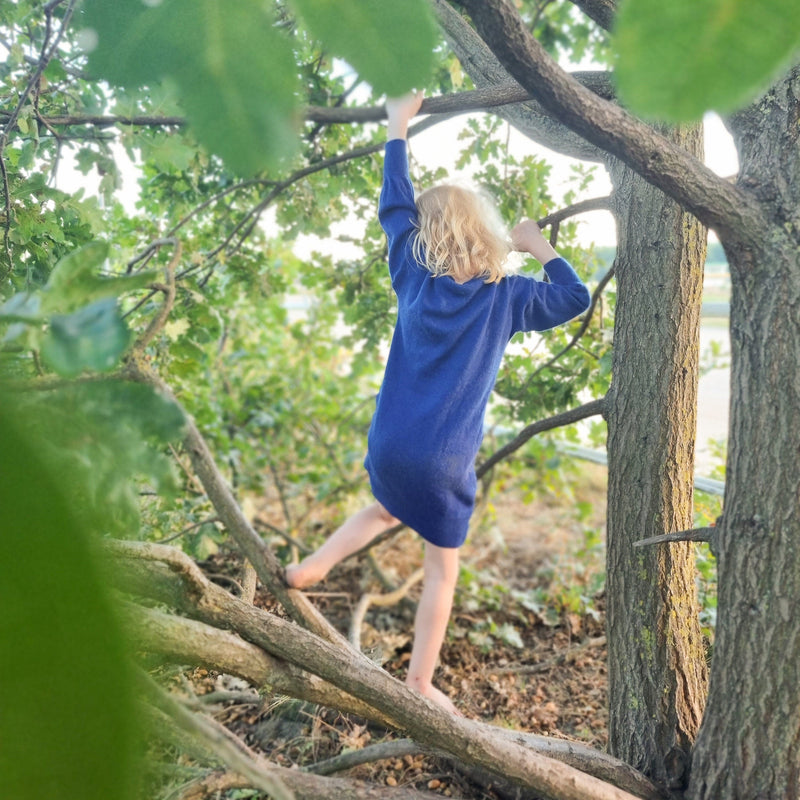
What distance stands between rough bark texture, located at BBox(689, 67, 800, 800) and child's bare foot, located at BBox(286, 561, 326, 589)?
79 cm

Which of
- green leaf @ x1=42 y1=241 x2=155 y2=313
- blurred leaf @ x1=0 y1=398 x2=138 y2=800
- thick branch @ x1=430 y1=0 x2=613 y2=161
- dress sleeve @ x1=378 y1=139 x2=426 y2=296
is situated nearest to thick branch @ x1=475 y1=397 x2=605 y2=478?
dress sleeve @ x1=378 y1=139 x2=426 y2=296

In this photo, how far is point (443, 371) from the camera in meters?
1.53

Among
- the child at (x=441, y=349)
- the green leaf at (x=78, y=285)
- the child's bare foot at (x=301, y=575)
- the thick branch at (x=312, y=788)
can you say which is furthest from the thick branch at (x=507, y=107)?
the thick branch at (x=312, y=788)

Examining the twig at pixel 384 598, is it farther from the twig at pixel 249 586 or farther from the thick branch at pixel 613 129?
the thick branch at pixel 613 129

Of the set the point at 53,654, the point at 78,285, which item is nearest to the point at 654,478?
the point at 78,285

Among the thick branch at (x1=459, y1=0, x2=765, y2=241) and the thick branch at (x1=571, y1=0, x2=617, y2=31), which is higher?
the thick branch at (x1=571, y1=0, x2=617, y2=31)

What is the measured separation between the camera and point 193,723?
49 centimetres

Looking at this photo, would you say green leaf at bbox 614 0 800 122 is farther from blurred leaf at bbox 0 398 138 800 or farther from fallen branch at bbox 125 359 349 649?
fallen branch at bbox 125 359 349 649

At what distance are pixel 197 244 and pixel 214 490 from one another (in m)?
1.27

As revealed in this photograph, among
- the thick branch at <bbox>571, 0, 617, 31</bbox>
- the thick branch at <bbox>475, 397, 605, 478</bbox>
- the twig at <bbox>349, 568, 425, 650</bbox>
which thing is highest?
the thick branch at <bbox>571, 0, 617, 31</bbox>

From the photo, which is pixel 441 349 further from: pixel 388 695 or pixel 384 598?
pixel 384 598

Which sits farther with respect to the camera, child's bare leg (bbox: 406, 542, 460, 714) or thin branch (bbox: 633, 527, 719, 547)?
child's bare leg (bbox: 406, 542, 460, 714)

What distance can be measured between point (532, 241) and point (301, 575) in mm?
881

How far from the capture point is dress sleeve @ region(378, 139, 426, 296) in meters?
1.53
